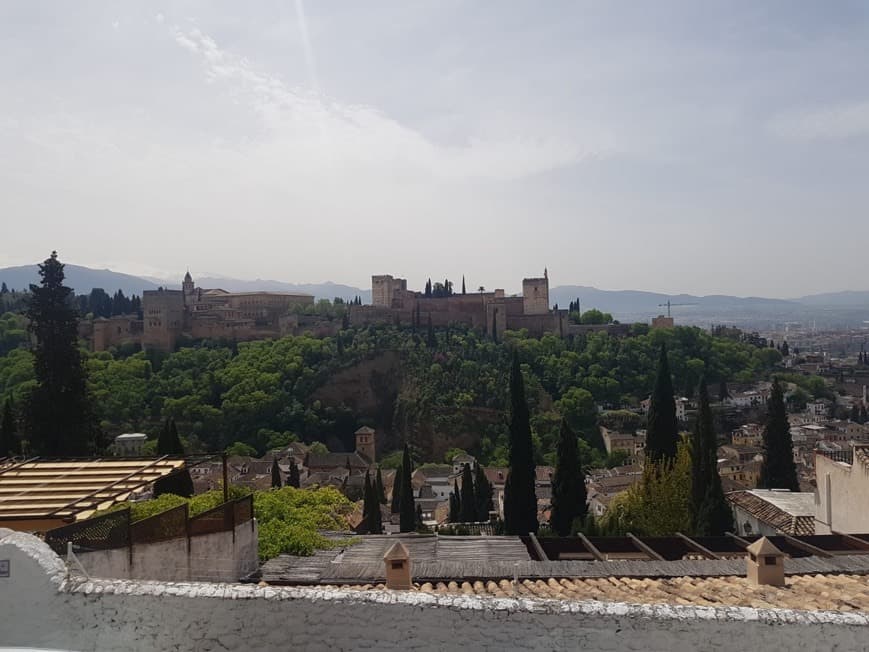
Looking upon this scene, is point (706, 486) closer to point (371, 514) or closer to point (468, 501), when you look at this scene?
point (371, 514)

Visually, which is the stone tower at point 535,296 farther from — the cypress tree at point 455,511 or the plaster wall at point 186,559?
the plaster wall at point 186,559

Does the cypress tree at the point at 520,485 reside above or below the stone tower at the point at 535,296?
below

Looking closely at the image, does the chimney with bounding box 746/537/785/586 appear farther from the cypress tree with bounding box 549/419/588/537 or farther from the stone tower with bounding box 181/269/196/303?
the stone tower with bounding box 181/269/196/303

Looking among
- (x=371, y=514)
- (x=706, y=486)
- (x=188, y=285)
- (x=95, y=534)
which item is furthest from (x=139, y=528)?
(x=188, y=285)

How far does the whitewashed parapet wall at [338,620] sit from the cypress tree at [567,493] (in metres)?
17.3

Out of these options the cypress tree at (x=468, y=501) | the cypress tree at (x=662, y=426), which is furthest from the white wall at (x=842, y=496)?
the cypress tree at (x=468, y=501)

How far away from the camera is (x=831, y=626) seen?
13.3 ft

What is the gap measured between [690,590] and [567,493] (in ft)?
50.5

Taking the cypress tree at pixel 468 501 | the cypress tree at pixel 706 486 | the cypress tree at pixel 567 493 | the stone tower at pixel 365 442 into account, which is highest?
the cypress tree at pixel 706 486

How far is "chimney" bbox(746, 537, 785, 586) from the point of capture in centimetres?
602

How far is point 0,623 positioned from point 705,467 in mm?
15806

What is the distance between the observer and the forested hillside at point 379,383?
5347 cm

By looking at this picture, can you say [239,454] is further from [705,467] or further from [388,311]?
[705,467]

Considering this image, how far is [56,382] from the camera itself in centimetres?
1733
